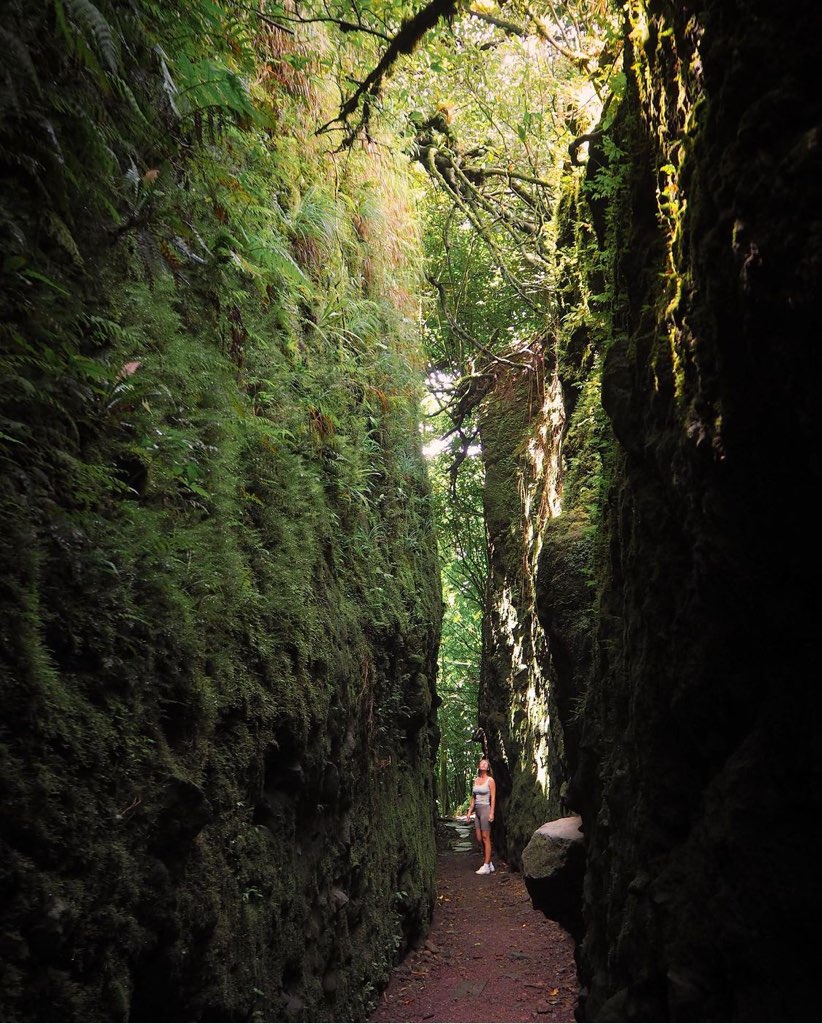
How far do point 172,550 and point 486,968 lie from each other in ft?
22.9

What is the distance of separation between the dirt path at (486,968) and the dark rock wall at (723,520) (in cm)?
325

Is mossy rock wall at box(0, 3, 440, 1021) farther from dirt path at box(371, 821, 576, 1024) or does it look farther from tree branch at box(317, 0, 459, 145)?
tree branch at box(317, 0, 459, 145)

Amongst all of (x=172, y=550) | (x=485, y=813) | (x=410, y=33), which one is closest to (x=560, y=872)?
(x=485, y=813)

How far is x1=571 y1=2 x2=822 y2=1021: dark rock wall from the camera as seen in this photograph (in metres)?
2.07

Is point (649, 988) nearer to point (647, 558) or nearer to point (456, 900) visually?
point (647, 558)

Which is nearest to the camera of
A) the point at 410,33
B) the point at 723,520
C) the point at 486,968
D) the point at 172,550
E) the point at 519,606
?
the point at 723,520

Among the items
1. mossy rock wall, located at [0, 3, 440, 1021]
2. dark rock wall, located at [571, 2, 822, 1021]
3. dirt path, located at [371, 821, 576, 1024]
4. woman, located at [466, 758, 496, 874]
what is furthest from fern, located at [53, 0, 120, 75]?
woman, located at [466, 758, 496, 874]

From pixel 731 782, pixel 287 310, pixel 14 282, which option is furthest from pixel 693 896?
pixel 287 310

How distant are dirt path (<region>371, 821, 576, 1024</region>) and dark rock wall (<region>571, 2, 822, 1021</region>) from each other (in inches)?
128

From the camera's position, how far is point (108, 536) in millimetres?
2732

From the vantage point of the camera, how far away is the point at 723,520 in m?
2.62

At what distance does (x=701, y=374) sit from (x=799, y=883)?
1834mm

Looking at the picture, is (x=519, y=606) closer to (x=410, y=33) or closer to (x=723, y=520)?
(x=410, y=33)

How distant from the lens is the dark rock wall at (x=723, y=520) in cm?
207
